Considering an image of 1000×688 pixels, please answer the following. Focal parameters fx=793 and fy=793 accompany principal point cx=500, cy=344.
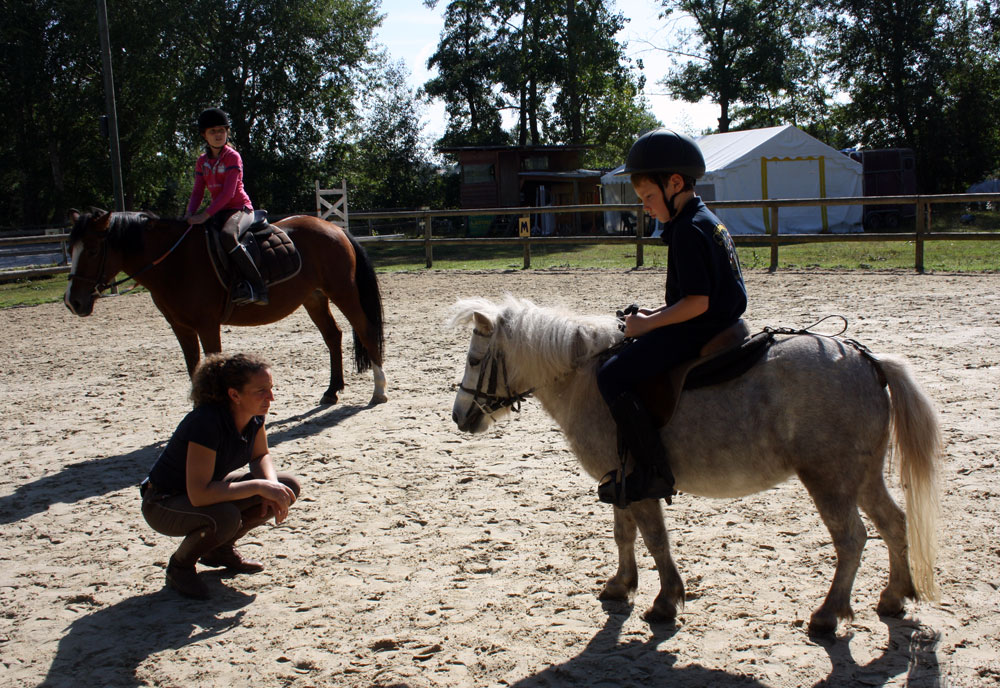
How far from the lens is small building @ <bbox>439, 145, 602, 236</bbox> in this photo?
3519cm

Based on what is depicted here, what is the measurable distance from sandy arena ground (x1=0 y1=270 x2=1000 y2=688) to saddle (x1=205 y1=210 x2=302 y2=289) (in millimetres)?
1218

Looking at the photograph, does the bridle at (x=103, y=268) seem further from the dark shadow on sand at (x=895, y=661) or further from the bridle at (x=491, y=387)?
the dark shadow on sand at (x=895, y=661)

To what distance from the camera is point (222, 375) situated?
3.60m

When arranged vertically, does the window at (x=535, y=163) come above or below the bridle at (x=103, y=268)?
above

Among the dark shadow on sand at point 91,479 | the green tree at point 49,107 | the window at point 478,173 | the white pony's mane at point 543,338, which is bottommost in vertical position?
the dark shadow on sand at point 91,479

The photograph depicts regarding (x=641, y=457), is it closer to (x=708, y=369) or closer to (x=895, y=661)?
(x=708, y=369)

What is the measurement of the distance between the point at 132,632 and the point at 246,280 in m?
3.99

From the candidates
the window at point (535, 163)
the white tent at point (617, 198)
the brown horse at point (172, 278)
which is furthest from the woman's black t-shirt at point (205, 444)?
the window at point (535, 163)

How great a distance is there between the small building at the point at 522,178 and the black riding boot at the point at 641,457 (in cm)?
3092

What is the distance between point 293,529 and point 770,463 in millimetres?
2671

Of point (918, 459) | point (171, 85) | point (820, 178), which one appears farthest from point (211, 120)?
point (171, 85)

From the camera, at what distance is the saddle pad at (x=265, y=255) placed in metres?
6.89

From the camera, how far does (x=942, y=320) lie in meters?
8.98

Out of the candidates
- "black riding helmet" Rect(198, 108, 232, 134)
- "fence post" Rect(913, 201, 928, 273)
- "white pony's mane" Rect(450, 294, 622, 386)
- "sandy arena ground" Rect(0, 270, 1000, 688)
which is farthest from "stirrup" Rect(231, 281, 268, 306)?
"fence post" Rect(913, 201, 928, 273)
